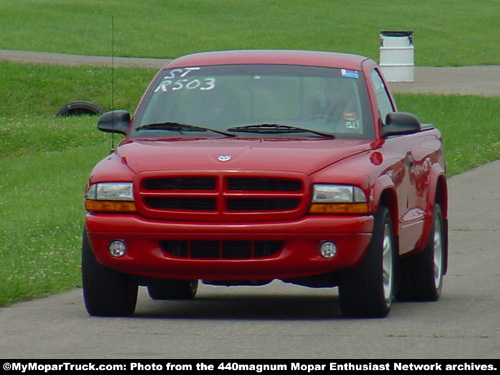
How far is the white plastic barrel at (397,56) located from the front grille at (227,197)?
25.8 m

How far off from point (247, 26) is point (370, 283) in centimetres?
4324

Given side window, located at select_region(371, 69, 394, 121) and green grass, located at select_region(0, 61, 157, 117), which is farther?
green grass, located at select_region(0, 61, 157, 117)

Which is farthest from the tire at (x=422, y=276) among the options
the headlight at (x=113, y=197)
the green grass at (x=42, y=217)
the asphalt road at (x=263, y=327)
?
the green grass at (x=42, y=217)

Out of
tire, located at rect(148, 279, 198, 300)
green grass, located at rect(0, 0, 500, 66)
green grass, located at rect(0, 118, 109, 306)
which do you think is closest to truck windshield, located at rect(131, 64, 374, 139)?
tire, located at rect(148, 279, 198, 300)

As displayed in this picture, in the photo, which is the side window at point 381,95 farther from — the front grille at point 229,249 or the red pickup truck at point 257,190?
the front grille at point 229,249

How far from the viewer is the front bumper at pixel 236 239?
7.88 m

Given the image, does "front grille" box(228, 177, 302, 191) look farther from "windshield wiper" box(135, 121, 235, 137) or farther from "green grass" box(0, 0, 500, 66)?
"green grass" box(0, 0, 500, 66)

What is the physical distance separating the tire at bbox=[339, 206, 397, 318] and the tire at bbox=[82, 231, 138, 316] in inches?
52.6

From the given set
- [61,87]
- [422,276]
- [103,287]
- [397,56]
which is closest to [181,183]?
[103,287]

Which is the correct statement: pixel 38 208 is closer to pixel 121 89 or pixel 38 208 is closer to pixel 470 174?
pixel 470 174

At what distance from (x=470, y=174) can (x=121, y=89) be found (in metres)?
11.9

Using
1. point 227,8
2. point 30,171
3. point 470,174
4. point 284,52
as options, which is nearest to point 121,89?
point 30,171

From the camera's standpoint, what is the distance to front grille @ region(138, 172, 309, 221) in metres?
7.91
